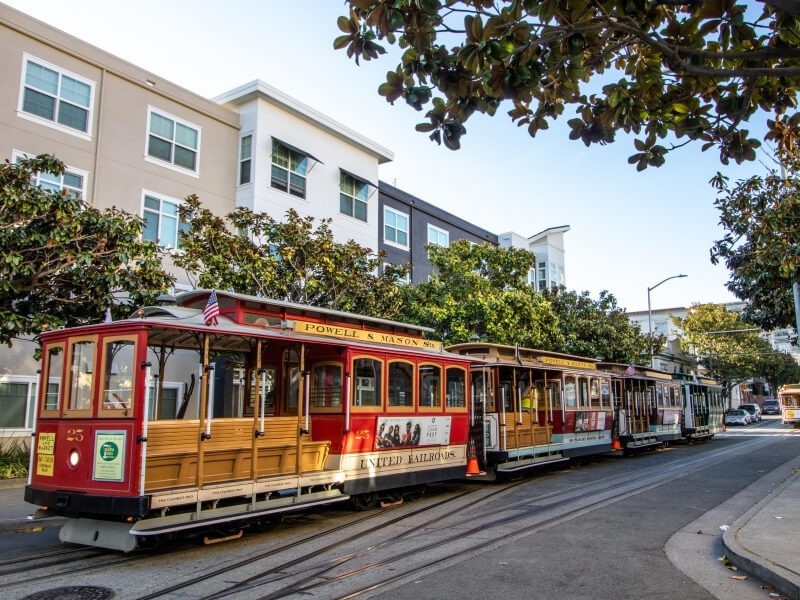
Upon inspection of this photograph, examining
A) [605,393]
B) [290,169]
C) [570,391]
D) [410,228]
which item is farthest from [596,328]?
[290,169]

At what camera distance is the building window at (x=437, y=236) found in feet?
101

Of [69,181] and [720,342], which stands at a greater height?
[69,181]

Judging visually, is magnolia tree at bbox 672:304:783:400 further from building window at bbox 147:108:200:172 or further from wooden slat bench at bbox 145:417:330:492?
wooden slat bench at bbox 145:417:330:492

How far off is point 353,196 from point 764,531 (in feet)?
62.5

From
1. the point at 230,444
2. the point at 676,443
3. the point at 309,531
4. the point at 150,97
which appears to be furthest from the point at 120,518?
the point at 676,443

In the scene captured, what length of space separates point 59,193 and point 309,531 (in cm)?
A: 802

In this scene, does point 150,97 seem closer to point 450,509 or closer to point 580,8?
point 450,509

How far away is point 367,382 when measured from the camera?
11461 mm

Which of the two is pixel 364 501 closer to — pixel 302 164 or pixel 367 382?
pixel 367 382

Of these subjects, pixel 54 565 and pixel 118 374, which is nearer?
pixel 54 565

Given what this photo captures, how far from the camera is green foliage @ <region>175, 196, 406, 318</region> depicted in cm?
1502

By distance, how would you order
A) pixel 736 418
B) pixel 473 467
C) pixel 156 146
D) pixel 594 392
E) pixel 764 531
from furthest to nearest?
pixel 736 418, pixel 594 392, pixel 156 146, pixel 473 467, pixel 764 531

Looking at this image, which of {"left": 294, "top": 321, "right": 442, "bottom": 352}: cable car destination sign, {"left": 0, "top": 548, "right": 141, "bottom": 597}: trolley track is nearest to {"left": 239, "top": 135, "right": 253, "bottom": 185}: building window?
{"left": 294, "top": 321, "right": 442, "bottom": 352}: cable car destination sign

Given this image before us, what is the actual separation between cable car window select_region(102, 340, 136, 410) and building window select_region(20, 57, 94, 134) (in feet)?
37.2
